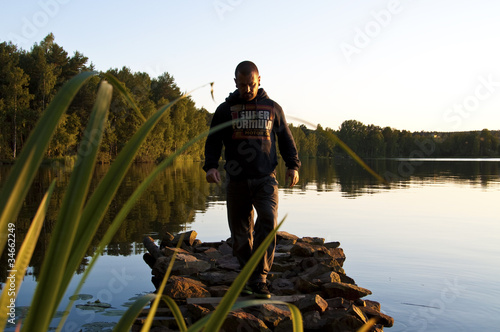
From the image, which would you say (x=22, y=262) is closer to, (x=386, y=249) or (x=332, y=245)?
(x=332, y=245)

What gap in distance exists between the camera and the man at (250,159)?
4.05 m

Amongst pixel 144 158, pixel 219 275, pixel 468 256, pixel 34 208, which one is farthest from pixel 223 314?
pixel 144 158

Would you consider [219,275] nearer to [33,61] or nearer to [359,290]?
[359,290]

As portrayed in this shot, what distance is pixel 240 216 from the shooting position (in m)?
4.30

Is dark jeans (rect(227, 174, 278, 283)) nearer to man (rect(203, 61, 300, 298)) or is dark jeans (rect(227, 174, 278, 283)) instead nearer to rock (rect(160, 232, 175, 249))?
man (rect(203, 61, 300, 298))

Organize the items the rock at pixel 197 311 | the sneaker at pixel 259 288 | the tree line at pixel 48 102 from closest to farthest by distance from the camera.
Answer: the rock at pixel 197 311, the sneaker at pixel 259 288, the tree line at pixel 48 102

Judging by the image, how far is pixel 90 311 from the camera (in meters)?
3.85

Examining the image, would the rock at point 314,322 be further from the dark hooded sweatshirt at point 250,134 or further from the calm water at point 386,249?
the dark hooded sweatshirt at point 250,134

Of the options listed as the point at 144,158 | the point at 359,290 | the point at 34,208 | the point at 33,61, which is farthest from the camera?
the point at 144,158

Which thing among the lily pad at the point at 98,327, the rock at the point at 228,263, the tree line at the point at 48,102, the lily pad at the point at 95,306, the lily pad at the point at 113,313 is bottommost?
the lily pad at the point at 98,327

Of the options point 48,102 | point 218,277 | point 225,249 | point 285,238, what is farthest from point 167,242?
Result: point 48,102

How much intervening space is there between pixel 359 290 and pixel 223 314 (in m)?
3.80

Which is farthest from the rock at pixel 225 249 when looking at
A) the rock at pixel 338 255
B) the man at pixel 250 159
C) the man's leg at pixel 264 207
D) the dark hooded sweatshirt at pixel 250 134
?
the dark hooded sweatshirt at pixel 250 134

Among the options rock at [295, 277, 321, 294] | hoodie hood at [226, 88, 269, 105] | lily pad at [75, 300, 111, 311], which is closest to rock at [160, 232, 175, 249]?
lily pad at [75, 300, 111, 311]
